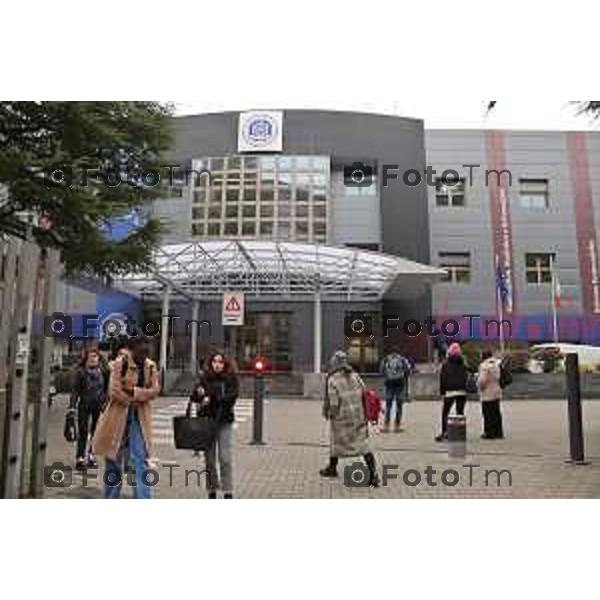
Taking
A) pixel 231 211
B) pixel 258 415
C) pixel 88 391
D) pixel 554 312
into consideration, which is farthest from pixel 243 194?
pixel 88 391

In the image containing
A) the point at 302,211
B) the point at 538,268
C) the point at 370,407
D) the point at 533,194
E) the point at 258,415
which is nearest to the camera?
the point at 370,407

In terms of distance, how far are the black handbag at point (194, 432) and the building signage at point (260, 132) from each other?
65.4 feet

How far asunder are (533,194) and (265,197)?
11165 mm

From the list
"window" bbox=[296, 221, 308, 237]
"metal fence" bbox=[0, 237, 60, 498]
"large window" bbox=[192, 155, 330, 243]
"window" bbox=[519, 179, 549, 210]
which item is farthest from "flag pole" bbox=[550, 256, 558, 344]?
"metal fence" bbox=[0, 237, 60, 498]

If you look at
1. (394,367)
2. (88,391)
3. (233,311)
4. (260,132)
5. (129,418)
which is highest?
(260,132)

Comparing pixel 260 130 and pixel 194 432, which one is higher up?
pixel 260 130

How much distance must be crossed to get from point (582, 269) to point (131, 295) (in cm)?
1727

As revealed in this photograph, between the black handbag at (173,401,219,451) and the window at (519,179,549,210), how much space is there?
24.1m

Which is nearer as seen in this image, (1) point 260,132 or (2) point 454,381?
(2) point 454,381

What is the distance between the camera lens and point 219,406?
6383mm

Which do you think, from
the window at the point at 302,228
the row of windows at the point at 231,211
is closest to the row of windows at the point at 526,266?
the window at the point at 302,228

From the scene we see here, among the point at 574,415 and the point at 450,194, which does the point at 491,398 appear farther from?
the point at 450,194

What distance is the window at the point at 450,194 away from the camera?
28.0 meters

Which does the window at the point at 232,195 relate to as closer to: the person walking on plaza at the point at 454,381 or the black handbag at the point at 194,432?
the person walking on plaza at the point at 454,381
